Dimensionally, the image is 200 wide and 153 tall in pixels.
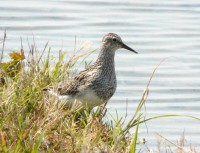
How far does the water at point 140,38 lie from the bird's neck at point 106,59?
676mm

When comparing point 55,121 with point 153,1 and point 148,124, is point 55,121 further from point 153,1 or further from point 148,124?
point 153,1

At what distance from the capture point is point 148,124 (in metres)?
11.1

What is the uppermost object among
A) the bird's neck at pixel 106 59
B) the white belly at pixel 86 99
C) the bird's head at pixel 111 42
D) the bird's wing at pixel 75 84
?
the bird's head at pixel 111 42

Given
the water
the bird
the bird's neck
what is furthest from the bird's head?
the water

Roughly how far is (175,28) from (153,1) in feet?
6.51

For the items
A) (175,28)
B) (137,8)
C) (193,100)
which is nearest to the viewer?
(193,100)

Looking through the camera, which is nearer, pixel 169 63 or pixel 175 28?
pixel 169 63

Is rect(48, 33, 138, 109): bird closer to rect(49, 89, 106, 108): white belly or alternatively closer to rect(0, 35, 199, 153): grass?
rect(49, 89, 106, 108): white belly

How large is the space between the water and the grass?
1663mm

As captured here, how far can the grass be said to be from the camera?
6.96 meters

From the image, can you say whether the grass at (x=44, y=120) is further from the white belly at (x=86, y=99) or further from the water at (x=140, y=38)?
the water at (x=140, y=38)

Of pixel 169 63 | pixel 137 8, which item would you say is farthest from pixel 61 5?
pixel 169 63

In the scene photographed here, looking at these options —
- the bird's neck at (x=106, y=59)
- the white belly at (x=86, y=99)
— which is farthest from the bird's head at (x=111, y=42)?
the white belly at (x=86, y=99)

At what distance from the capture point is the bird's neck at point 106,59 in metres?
9.99
